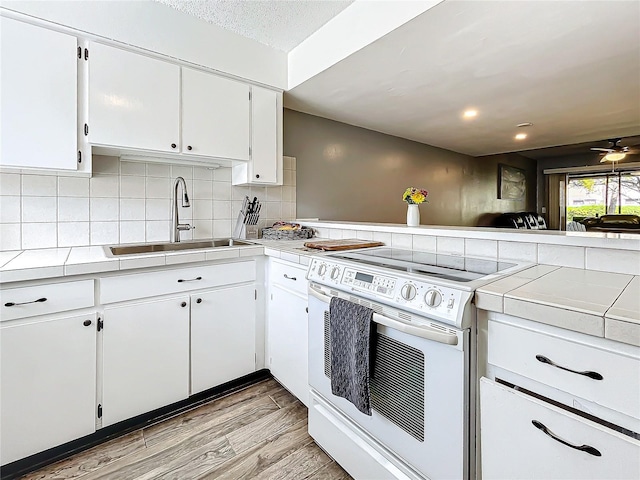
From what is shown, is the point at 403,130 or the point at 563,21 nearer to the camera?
the point at 563,21

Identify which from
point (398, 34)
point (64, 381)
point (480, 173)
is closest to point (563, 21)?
point (398, 34)

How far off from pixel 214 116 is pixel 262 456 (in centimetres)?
203

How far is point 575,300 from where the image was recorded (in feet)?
2.75

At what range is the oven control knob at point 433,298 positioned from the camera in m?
1.00

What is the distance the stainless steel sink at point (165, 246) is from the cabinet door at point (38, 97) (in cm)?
53

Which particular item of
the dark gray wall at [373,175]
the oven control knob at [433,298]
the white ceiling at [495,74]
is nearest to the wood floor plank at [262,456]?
the oven control knob at [433,298]

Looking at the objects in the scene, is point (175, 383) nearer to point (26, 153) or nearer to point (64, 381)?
point (64, 381)

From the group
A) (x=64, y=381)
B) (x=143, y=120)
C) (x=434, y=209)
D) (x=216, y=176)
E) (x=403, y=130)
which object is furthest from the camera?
(x=434, y=209)

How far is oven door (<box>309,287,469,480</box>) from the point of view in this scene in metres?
0.95

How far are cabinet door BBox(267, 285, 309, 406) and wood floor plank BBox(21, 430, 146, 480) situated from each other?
2.56 ft

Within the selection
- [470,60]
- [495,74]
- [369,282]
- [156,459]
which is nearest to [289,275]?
[369,282]

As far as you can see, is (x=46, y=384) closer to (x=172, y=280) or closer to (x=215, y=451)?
(x=172, y=280)

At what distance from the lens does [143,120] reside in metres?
1.88

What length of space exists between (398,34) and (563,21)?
0.82 m
